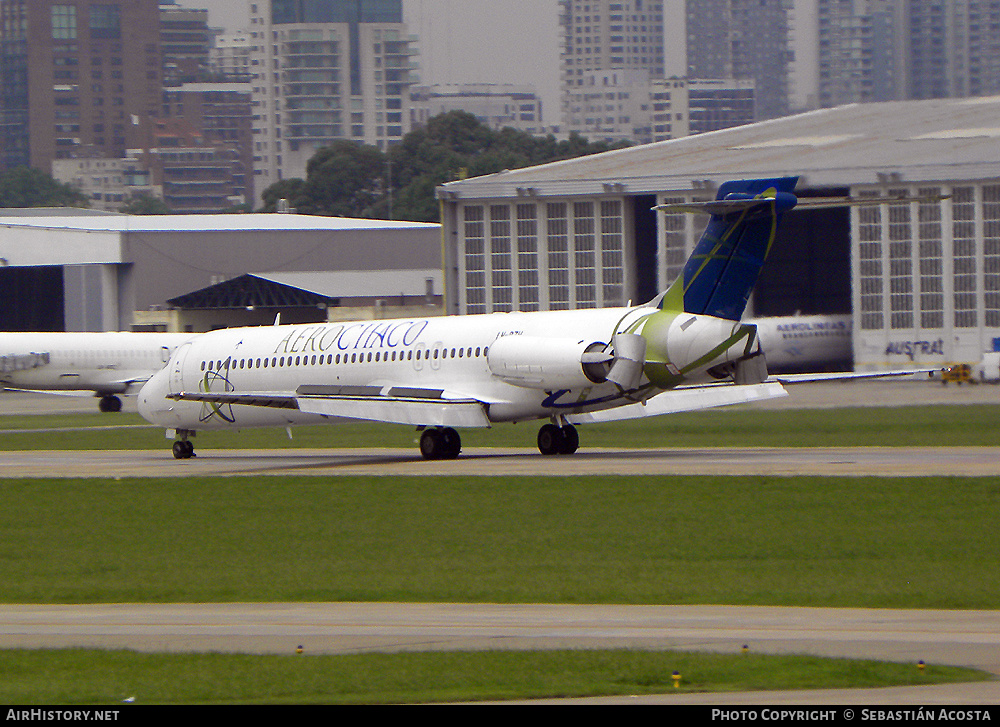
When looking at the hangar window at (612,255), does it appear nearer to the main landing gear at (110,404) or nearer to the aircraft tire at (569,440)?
the main landing gear at (110,404)

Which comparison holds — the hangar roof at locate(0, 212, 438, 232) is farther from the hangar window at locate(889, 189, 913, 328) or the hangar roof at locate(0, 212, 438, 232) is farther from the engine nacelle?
the engine nacelle

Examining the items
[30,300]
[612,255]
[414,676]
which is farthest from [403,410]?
[30,300]

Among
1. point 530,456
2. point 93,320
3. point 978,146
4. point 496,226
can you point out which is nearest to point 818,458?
point 530,456

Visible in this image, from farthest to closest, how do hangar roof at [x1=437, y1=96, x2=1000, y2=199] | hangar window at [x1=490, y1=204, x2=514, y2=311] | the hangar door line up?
the hangar door < hangar window at [x1=490, y1=204, x2=514, y2=311] < hangar roof at [x1=437, y1=96, x2=1000, y2=199]

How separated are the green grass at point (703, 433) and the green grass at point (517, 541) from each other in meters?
14.4

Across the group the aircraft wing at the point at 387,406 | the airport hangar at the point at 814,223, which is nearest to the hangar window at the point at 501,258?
the airport hangar at the point at 814,223

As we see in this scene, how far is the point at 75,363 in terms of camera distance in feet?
263

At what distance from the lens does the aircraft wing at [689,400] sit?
39.1 m

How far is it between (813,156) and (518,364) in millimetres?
49195

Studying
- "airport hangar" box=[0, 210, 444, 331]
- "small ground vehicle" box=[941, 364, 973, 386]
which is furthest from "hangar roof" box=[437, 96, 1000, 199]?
"airport hangar" box=[0, 210, 444, 331]

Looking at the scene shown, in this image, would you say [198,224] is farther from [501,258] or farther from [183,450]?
[183,450]

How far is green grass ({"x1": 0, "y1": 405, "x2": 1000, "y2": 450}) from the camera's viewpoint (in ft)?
149

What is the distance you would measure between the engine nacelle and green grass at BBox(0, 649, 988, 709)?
2157cm
